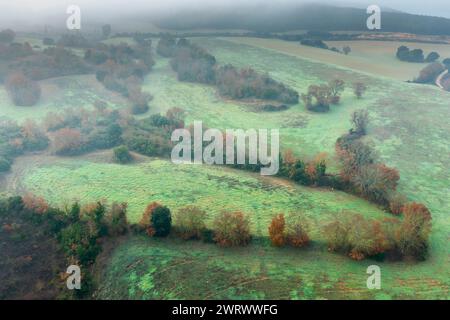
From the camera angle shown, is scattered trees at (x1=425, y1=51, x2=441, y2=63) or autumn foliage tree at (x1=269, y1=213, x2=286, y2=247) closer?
autumn foliage tree at (x1=269, y1=213, x2=286, y2=247)

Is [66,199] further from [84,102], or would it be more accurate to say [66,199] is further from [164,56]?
[164,56]

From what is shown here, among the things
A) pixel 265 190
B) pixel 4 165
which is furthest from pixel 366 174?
pixel 4 165

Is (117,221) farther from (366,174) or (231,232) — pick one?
(366,174)

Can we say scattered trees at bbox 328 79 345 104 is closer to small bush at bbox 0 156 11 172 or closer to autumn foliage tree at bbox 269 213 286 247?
autumn foliage tree at bbox 269 213 286 247

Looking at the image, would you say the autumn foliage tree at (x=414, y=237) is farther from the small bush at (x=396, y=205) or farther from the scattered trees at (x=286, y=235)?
the scattered trees at (x=286, y=235)

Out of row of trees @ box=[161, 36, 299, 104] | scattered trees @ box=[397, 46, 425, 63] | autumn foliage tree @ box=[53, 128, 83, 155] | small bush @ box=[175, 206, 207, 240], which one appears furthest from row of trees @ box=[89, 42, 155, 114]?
scattered trees @ box=[397, 46, 425, 63]
